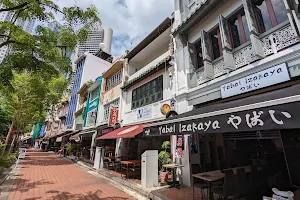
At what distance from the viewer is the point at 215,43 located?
24.6 ft

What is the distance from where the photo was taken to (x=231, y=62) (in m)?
6.04

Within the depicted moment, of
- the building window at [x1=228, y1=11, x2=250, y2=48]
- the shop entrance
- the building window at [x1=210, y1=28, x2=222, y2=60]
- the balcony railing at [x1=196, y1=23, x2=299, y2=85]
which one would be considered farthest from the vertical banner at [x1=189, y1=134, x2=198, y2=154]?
the building window at [x1=228, y1=11, x2=250, y2=48]

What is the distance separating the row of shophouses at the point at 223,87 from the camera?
3315 mm

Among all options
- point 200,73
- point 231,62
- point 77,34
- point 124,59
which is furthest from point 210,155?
point 124,59

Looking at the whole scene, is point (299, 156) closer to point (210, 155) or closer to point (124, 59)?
point (210, 155)

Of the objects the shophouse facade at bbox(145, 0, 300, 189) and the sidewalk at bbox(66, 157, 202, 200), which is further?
the sidewalk at bbox(66, 157, 202, 200)

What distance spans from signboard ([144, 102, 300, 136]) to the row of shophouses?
13mm

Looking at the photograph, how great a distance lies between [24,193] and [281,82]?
10029mm

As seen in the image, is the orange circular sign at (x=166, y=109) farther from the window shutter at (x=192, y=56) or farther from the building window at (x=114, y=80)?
the building window at (x=114, y=80)

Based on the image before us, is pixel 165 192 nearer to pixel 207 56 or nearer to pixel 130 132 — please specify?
pixel 130 132

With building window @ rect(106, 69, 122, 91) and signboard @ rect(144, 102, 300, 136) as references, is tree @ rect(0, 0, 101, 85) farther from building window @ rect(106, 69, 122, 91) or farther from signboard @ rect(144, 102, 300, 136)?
building window @ rect(106, 69, 122, 91)

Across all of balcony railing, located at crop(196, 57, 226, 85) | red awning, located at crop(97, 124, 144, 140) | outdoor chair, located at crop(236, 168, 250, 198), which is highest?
balcony railing, located at crop(196, 57, 226, 85)

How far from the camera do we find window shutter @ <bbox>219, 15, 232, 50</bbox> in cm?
621

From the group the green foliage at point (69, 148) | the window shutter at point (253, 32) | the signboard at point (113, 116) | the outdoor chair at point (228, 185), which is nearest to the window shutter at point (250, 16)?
the window shutter at point (253, 32)
